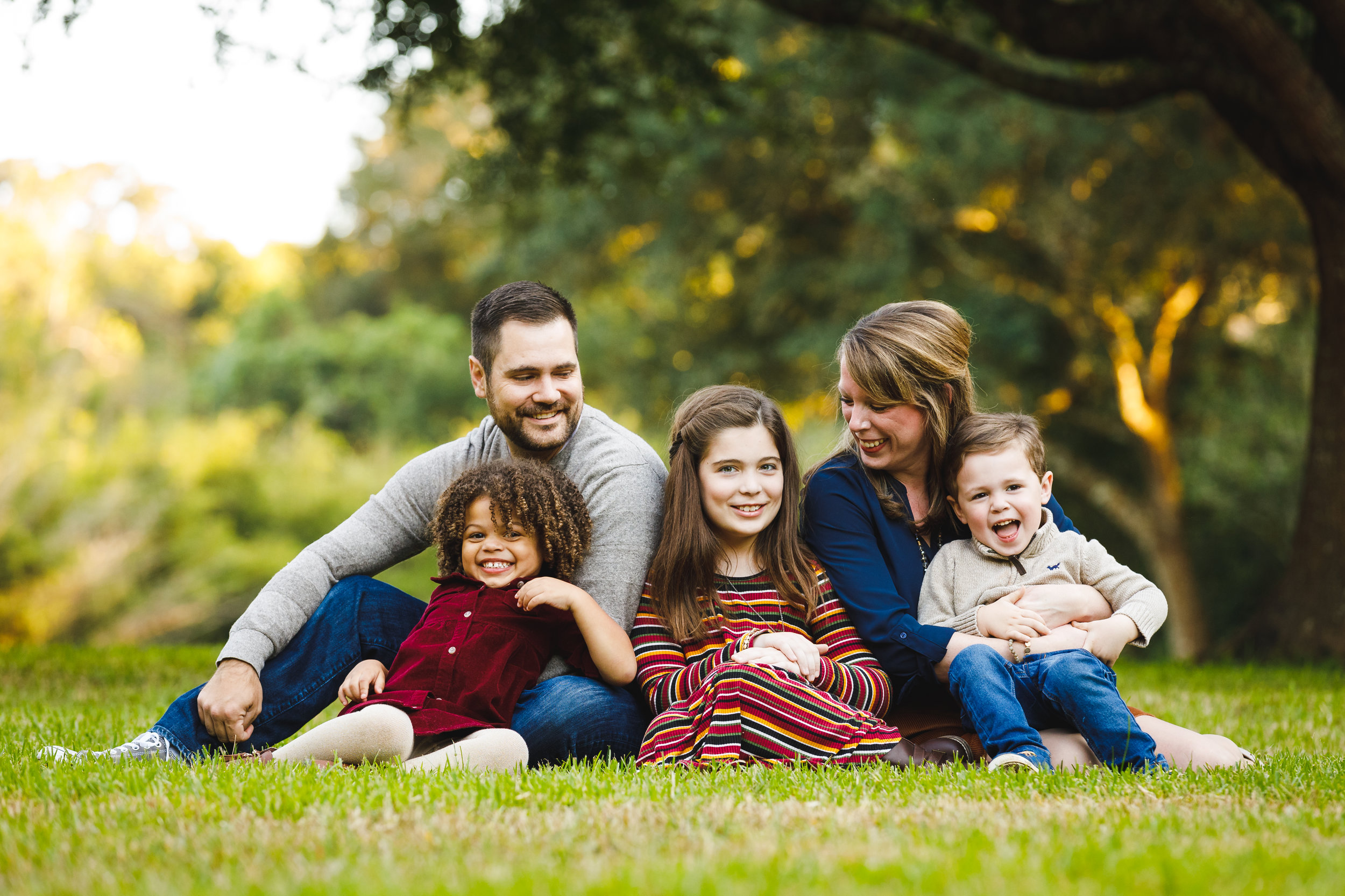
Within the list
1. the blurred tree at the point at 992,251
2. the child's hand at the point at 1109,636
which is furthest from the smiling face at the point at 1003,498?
the blurred tree at the point at 992,251

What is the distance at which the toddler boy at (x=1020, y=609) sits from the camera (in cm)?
354

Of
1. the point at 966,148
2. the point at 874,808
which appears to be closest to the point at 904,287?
the point at 966,148

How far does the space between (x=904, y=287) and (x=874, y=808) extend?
39.1ft

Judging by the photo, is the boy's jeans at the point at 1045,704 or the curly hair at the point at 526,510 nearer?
the boy's jeans at the point at 1045,704

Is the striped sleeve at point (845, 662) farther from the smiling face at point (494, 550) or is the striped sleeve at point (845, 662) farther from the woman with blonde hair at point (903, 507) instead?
the smiling face at point (494, 550)

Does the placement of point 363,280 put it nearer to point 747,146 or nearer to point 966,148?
point 747,146

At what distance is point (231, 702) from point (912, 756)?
232 cm

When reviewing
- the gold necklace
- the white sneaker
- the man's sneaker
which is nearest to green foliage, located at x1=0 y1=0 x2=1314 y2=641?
the gold necklace

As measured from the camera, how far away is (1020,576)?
402cm

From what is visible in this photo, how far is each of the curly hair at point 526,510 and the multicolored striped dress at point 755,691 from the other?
0.34m

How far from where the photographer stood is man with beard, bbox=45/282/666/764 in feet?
12.5

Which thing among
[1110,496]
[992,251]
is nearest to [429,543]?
[992,251]

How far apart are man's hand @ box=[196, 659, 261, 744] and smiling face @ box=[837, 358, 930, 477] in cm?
238

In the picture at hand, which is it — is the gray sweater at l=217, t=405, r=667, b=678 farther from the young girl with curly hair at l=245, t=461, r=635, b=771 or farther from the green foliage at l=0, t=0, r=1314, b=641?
the green foliage at l=0, t=0, r=1314, b=641
